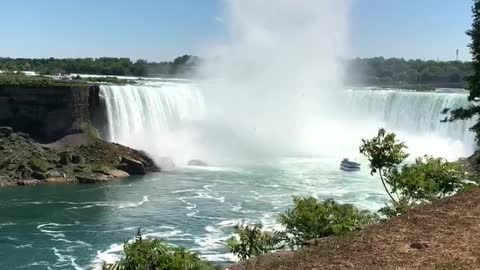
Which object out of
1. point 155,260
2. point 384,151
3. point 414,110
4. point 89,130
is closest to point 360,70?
point 414,110

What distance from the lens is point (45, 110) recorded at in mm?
36938

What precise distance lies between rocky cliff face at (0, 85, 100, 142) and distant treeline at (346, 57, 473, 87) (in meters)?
40.7

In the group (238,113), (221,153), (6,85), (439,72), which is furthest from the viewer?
(439,72)

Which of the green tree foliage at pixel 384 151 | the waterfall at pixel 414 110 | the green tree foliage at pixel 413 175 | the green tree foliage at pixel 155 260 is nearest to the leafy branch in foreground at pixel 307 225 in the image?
the green tree foliage at pixel 413 175

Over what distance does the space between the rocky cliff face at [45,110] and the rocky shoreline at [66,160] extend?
3.28ft

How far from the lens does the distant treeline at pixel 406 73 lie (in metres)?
74.7

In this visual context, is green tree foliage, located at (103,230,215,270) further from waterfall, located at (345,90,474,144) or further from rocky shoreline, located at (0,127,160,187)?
waterfall, located at (345,90,474,144)

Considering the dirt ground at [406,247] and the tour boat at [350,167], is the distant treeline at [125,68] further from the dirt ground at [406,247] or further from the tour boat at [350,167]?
the dirt ground at [406,247]

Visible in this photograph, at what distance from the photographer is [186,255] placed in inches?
291

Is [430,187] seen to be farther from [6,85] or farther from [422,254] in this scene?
[6,85]

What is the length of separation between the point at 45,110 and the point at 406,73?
197ft

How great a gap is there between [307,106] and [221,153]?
46.8ft

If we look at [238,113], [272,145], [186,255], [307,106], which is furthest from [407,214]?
[307,106]

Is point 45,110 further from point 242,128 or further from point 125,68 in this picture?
point 125,68
